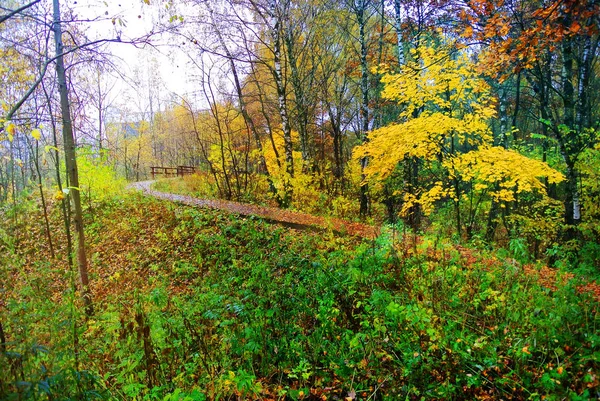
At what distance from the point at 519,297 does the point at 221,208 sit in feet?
28.2

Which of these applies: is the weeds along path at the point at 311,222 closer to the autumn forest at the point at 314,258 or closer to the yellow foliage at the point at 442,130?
the autumn forest at the point at 314,258

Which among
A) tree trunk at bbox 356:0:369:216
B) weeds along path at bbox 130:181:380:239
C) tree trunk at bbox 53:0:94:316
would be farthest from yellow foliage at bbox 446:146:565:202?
tree trunk at bbox 53:0:94:316

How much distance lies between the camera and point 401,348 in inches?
122

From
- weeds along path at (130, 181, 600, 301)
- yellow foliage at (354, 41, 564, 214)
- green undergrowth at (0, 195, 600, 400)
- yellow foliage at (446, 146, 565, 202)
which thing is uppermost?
yellow foliage at (354, 41, 564, 214)

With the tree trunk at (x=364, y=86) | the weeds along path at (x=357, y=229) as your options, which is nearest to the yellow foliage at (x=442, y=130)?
the weeds along path at (x=357, y=229)

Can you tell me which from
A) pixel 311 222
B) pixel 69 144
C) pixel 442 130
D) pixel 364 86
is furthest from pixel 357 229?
pixel 69 144

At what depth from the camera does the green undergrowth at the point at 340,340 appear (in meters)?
2.57

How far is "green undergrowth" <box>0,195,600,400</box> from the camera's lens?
2.57 metres

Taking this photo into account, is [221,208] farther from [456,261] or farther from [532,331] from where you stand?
[532,331]

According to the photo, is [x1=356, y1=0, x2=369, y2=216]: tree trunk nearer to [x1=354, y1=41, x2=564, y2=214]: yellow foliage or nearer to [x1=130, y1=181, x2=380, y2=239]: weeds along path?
[x1=354, y1=41, x2=564, y2=214]: yellow foliage

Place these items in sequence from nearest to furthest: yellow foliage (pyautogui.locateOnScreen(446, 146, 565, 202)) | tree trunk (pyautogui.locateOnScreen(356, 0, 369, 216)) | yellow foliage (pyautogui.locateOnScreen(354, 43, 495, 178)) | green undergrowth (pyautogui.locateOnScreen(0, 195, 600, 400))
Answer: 1. green undergrowth (pyautogui.locateOnScreen(0, 195, 600, 400))
2. yellow foliage (pyautogui.locateOnScreen(446, 146, 565, 202))
3. yellow foliage (pyautogui.locateOnScreen(354, 43, 495, 178))
4. tree trunk (pyautogui.locateOnScreen(356, 0, 369, 216))

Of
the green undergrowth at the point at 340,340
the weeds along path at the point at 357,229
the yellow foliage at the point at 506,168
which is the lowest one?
the green undergrowth at the point at 340,340

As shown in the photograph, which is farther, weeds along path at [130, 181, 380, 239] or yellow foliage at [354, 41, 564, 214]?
yellow foliage at [354, 41, 564, 214]

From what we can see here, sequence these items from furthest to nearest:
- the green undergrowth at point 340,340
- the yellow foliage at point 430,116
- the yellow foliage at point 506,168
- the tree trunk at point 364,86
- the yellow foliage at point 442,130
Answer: the tree trunk at point 364,86 → the yellow foliage at point 430,116 → the yellow foliage at point 442,130 → the yellow foliage at point 506,168 → the green undergrowth at point 340,340
